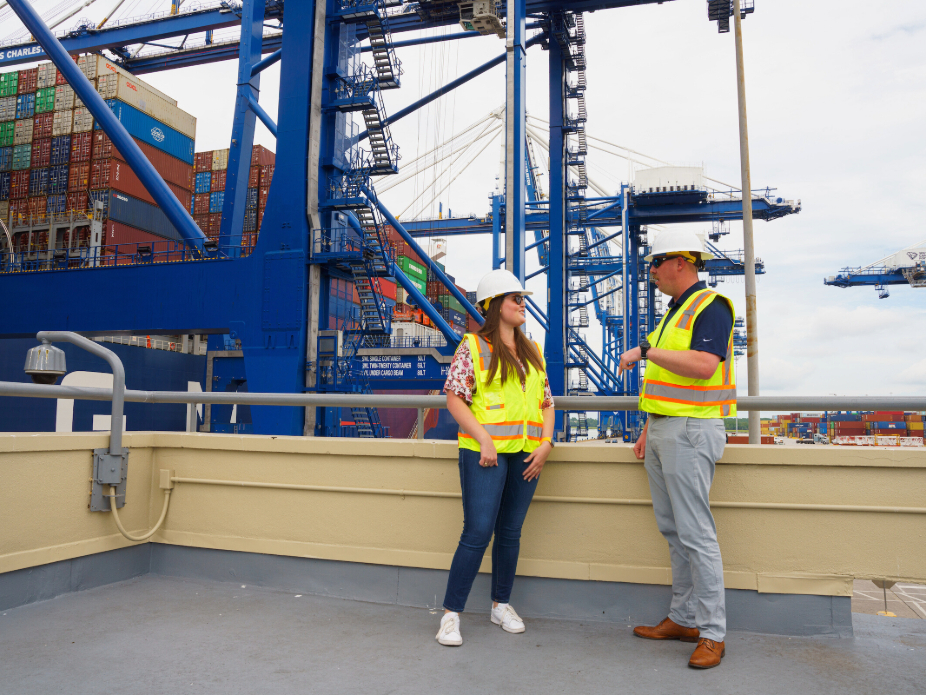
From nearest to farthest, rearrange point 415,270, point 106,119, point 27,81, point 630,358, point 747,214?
1. point 630,358
2. point 747,214
3. point 106,119
4. point 27,81
5. point 415,270

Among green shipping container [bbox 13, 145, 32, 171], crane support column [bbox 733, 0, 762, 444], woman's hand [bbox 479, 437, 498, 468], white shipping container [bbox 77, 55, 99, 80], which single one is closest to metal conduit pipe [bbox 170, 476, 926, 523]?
woman's hand [bbox 479, 437, 498, 468]

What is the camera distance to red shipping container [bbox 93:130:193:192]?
981 inches

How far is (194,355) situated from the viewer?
81.8 feet

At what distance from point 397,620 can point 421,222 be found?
3732 cm

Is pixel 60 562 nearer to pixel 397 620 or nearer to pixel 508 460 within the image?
pixel 397 620

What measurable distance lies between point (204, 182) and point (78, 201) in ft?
19.9

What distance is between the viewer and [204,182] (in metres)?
29.6

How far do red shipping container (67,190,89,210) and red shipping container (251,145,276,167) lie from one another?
6.69m

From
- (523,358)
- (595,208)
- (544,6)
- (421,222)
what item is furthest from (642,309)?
(523,358)

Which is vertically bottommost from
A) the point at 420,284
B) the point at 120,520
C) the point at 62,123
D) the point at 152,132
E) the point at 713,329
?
the point at 120,520

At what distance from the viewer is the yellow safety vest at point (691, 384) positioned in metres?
2.79

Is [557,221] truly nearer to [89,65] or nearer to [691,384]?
[89,65]

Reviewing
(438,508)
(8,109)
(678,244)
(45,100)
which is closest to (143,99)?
(45,100)

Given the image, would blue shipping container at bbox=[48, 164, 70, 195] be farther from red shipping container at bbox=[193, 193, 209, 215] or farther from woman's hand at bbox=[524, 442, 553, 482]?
woman's hand at bbox=[524, 442, 553, 482]
